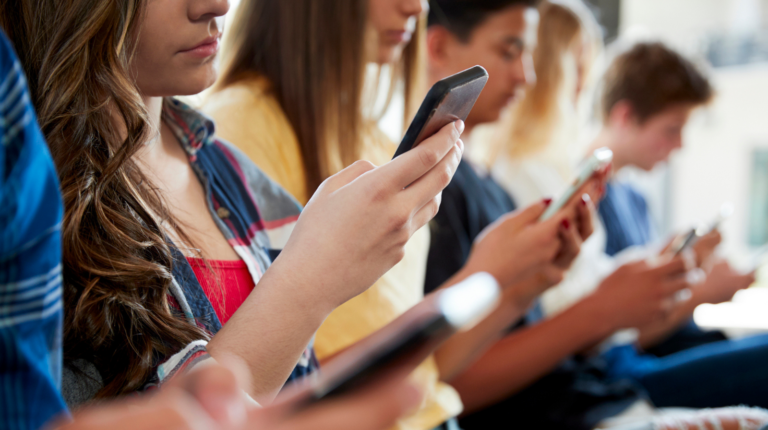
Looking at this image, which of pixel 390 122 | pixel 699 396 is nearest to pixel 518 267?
pixel 390 122

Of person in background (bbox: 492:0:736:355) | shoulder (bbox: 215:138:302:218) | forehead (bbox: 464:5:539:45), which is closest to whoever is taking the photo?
shoulder (bbox: 215:138:302:218)

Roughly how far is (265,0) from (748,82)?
5113 mm

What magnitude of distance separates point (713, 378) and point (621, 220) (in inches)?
26.9

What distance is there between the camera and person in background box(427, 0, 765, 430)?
1.23 m

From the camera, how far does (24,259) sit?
33 centimetres

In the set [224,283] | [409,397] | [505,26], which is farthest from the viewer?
[505,26]

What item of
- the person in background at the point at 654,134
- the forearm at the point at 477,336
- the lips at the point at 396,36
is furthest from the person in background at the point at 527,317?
the person in background at the point at 654,134

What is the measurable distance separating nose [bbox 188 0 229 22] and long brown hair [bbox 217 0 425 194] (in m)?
0.35

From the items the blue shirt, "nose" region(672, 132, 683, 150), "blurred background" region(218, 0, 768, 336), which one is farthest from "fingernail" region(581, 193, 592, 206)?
"blurred background" region(218, 0, 768, 336)

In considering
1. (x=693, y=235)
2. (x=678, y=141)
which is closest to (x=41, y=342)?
(x=693, y=235)

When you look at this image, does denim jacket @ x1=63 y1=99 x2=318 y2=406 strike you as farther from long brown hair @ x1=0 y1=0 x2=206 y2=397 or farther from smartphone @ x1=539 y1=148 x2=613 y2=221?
smartphone @ x1=539 y1=148 x2=613 y2=221

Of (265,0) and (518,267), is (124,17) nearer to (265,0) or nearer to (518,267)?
(265,0)

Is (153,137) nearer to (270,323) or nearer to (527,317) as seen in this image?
(270,323)

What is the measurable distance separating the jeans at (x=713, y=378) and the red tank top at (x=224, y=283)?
1.17 metres
